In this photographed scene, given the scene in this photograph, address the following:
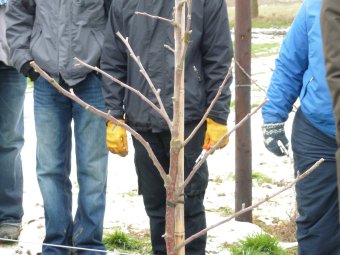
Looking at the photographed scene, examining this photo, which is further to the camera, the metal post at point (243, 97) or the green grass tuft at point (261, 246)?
the metal post at point (243, 97)

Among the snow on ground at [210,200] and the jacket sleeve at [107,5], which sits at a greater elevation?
the jacket sleeve at [107,5]

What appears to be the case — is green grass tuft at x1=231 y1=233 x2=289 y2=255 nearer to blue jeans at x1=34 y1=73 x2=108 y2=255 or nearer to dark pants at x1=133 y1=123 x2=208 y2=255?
dark pants at x1=133 y1=123 x2=208 y2=255

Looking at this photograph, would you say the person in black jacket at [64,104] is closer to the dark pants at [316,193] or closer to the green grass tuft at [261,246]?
the green grass tuft at [261,246]

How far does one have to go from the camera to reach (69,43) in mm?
4324

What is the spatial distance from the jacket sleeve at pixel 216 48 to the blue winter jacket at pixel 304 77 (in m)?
0.29

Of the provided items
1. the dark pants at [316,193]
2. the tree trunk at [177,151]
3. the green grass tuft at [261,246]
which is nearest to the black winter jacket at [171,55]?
the dark pants at [316,193]

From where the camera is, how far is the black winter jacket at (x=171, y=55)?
4.05 meters

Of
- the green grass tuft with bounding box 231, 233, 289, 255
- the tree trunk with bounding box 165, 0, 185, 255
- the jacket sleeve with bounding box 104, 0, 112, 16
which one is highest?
the jacket sleeve with bounding box 104, 0, 112, 16

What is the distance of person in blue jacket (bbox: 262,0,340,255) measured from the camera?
3955 millimetres

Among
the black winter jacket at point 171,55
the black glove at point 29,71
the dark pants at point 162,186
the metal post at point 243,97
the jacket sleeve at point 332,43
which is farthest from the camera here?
the metal post at point 243,97

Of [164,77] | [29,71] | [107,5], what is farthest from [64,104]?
[164,77]

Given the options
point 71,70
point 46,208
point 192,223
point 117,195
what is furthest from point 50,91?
point 117,195

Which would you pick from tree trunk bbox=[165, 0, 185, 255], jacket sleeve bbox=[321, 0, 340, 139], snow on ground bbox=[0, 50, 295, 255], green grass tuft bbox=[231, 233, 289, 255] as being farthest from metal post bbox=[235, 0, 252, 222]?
tree trunk bbox=[165, 0, 185, 255]

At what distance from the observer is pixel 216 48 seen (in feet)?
13.4
